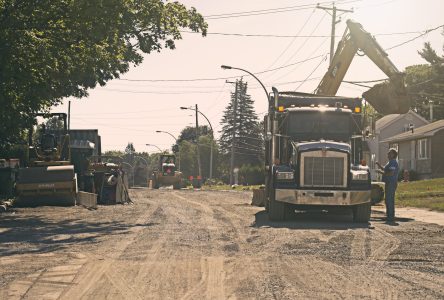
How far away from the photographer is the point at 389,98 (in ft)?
80.1

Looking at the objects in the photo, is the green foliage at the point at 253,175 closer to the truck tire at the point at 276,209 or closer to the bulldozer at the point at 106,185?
the bulldozer at the point at 106,185

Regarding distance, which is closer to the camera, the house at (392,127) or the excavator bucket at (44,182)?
the excavator bucket at (44,182)

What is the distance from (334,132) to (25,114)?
1150cm

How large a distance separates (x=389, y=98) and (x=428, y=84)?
81.9 metres

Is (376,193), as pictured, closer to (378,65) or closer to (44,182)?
(378,65)

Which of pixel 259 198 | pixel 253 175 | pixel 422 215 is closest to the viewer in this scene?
pixel 422 215

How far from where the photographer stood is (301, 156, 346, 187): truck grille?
57.5ft

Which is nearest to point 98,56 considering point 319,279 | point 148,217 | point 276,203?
point 148,217

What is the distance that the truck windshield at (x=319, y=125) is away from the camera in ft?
61.5

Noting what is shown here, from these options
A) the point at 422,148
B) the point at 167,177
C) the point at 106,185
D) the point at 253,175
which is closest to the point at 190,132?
the point at 253,175

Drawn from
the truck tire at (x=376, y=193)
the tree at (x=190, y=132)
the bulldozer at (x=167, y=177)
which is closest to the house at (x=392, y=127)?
the bulldozer at (x=167, y=177)

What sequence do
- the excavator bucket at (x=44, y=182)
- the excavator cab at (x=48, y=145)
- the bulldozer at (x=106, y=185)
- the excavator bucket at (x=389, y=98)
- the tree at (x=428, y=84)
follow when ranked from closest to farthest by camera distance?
1. the excavator bucket at (x=44, y=182)
2. the excavator bucket at (x=389, y=98)
3. the excavator cab at (x=48, y=145)
4. the bulldozer at (x=106, y=185)
5. the tree at (x=428, y=84)

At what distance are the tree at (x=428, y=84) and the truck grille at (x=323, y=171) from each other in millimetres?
73782

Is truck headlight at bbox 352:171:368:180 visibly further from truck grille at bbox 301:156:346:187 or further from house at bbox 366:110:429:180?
house at bbox 366:110:429:180
